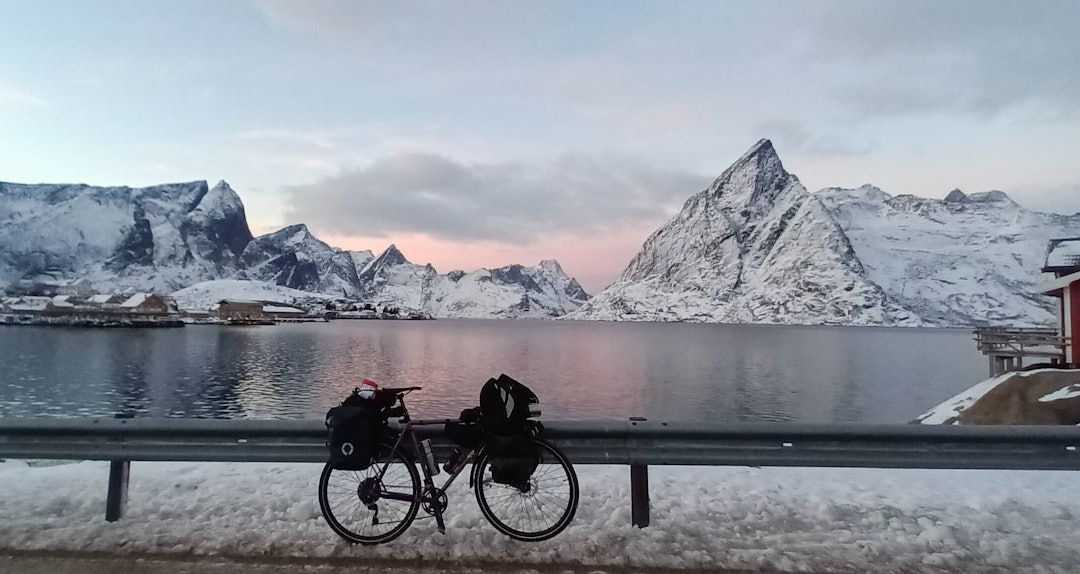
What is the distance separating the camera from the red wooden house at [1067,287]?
28.0m

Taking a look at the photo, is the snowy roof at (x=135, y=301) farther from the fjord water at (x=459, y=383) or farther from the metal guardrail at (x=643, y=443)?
the metal guardrail at (x=643, y=443)

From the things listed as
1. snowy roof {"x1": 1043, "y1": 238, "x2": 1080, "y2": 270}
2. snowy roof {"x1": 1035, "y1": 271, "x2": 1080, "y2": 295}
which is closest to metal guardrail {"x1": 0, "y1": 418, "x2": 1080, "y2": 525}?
snowy roof {"x1": 1035, "y1": 271, "x2": 1080, "y2": 295}

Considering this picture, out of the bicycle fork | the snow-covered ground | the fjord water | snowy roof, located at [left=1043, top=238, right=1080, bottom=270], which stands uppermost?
snowy roof, located at [left=1043, top=238, right=1080, bottom=270]

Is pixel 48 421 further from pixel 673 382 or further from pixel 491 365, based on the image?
pixel 491 365

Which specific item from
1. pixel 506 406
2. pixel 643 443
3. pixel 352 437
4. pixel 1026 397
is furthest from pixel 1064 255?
pixel 352 437

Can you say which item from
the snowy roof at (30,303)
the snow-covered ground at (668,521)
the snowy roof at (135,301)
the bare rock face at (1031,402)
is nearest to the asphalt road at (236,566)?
the snow-covered ground at (668,521)

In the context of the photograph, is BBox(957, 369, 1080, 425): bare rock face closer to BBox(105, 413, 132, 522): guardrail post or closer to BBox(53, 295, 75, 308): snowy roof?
BBox(105, 413, 132, 522): guardrail post

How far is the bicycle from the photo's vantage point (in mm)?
5410

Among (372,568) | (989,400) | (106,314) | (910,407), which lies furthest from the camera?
(106,314)

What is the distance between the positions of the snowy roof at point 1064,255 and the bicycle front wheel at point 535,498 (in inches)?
1623

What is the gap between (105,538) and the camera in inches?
210

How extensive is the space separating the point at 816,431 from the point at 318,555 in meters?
4.42

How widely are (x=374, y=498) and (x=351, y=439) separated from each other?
2.06 ft

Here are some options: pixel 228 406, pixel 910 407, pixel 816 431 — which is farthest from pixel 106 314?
pixel 816 431
